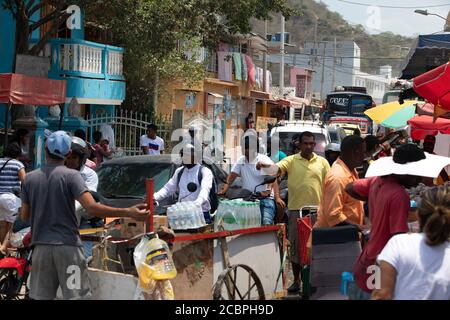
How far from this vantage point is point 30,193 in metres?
5.92

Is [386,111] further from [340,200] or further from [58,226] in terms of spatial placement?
[58,226]

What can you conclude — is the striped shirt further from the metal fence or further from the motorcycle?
the metal fence

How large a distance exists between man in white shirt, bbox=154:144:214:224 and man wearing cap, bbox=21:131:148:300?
2.12m

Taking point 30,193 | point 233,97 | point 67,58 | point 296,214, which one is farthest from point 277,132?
point 233,97

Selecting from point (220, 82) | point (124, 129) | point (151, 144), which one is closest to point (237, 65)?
point (220, 82)

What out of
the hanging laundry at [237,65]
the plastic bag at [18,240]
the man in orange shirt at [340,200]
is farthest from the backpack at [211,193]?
the hanging laundry at [237,65]

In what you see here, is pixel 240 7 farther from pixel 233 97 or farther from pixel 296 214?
pixel 233 97

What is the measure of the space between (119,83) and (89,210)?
17424 millimetres

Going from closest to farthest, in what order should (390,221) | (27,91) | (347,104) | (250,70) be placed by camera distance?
(390,221) → (27,91) → (250,70) → (347,104)

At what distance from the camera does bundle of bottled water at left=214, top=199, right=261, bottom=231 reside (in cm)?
754

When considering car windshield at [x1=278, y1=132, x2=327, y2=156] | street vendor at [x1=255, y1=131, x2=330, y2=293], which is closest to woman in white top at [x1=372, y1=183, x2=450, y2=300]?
street vendor at [x1=255, y1=131, x2=330, y2=293]

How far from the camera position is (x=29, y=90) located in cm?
1345

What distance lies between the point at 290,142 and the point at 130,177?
930 cm

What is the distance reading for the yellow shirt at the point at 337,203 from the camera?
23.5ft
